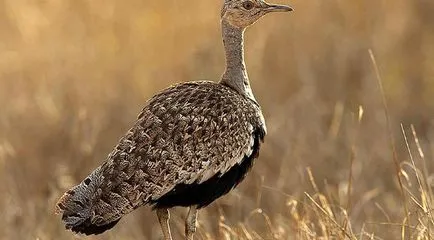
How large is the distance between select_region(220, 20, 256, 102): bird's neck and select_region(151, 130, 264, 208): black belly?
305mm

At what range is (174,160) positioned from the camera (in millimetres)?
4719

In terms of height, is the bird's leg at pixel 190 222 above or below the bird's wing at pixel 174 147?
below

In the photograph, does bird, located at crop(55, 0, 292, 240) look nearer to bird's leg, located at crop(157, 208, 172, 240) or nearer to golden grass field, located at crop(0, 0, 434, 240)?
bird's leg, located at crop(157, 208, 172, 240)

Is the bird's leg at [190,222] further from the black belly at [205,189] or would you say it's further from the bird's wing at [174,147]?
the bird's wing at [174,147]

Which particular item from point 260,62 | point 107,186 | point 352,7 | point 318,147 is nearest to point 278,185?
point 318,147

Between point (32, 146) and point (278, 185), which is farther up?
point (32, 146)

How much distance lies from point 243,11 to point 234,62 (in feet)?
0.63

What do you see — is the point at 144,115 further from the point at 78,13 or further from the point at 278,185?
the point at 78,13

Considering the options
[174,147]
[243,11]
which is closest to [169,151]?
[174,147]

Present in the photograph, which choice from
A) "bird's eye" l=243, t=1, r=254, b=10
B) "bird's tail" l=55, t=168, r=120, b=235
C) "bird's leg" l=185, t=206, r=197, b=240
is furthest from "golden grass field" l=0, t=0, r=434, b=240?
"bird's tail" l=55, t=168, r=120, b=235

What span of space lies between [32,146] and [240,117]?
9.04ft

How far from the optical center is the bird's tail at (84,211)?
183 inches

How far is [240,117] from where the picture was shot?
4957 mm

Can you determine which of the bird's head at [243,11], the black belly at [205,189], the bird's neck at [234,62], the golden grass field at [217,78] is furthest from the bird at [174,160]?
the golden grass field at [217,78]
